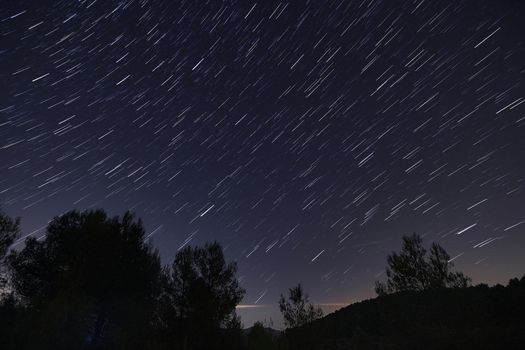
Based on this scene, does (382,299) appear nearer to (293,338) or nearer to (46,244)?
(293,338)

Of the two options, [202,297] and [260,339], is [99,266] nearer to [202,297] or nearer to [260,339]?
[202,297]

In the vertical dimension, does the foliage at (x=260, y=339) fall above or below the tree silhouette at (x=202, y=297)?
below

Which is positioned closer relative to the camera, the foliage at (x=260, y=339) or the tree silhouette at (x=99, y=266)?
the foliage at (x=260, y=339)

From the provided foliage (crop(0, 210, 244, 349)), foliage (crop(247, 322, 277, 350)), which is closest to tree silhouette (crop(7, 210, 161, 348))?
foliage (crop(0, 210, 244, 349))

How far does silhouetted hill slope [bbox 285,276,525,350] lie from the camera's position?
1200 centimetres

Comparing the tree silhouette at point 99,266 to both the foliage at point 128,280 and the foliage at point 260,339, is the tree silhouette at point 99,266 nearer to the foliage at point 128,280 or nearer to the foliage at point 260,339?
the foliage at point 128,280

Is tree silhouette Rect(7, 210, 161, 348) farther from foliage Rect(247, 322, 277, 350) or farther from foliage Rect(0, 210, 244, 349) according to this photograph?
foliage Rect(247, 322, 277, 350)

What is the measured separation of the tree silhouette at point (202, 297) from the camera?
1291 cm

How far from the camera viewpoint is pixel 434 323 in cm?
1814

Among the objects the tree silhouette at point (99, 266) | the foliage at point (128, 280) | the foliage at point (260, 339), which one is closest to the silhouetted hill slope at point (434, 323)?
the foliage at point (260, 339)

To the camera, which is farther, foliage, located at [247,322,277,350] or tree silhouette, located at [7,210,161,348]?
tree silhouette, located at [7,210,161,348]

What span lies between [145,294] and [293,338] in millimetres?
8884

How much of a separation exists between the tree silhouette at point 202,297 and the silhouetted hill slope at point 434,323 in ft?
11.7

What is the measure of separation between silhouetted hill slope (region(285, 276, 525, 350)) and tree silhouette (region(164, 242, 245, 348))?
141 inches
